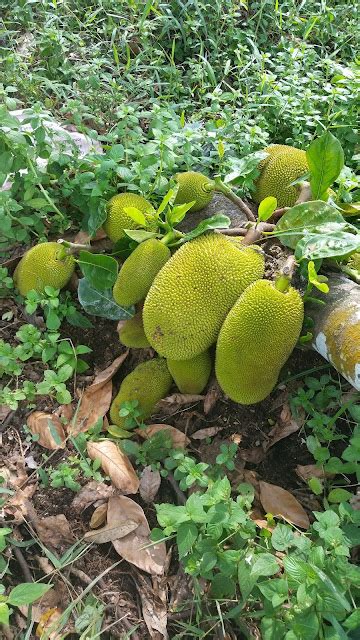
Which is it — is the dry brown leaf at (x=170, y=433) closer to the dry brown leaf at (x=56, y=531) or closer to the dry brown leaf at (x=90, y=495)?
the dry brown leaf at (x=90, y=495)

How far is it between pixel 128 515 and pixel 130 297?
0.56 metres

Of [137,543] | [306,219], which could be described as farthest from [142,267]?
[137,543]

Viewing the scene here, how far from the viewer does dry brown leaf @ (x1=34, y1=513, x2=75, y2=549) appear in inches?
54.1

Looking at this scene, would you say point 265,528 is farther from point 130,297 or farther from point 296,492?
point 130,297

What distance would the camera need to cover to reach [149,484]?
145 cm

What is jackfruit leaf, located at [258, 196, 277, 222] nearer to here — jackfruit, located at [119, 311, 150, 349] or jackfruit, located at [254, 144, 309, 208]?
jackfruit, located at [254, 144, 309, 208]

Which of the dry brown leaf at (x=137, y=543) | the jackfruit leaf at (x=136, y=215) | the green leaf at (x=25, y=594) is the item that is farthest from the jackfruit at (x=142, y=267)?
the green leaf at (x=25, y=594)

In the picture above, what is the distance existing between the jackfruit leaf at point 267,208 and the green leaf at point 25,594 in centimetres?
100

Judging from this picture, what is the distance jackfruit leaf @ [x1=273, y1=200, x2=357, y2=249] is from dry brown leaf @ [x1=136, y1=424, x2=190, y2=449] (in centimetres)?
58

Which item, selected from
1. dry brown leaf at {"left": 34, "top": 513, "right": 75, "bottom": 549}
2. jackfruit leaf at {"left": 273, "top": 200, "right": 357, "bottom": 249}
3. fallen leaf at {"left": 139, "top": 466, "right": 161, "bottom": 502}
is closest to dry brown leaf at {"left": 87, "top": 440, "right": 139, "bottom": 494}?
fallen leaf at {"left": 139, "top": 466, "right": 161, "bottom": 502}

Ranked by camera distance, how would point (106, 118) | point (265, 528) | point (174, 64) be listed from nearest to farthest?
point (265, 528) < point (106, 118) < point (174, 64)

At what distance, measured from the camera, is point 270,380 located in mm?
1384

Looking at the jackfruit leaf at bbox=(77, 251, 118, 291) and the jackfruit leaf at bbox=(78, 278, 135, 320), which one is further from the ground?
the jackfruit leaf at bbox=(77, 251, 118, 291)

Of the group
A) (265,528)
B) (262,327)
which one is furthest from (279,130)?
(265,528)
